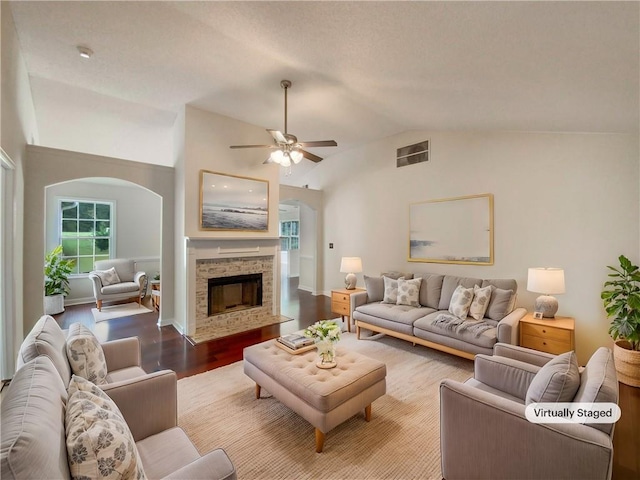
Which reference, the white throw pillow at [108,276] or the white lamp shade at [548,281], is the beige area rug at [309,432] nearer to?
the white lamp shade at [548,281]

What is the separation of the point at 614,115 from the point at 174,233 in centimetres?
555

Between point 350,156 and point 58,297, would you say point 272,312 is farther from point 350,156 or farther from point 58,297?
point 58,297

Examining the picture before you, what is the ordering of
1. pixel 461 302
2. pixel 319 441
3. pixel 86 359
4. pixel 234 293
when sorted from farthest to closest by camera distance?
pixel 234 293, pixel 461 302, pixel 319 441, pixel 86 359

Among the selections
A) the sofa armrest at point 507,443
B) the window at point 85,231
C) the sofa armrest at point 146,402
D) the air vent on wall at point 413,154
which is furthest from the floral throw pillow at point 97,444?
the window at point 85,231

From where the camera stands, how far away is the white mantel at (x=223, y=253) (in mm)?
4211

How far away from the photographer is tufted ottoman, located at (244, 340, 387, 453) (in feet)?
6.29

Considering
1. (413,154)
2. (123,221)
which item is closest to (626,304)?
(413,154)

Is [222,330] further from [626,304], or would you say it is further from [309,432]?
[626,304]

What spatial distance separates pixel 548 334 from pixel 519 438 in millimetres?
2117

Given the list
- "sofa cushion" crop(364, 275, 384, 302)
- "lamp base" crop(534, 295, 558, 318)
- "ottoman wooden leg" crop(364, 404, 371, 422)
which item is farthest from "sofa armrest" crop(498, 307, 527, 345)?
"sofa cushion" crop(364, 275, 384, 302)

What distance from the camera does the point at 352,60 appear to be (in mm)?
2635

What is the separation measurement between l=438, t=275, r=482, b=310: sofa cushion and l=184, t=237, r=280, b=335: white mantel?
9.12 feet

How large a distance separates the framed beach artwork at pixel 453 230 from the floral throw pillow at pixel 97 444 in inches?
170

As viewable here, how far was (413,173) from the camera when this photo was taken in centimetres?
496
